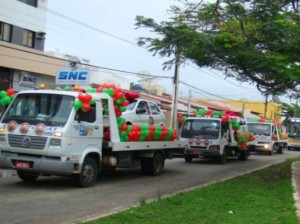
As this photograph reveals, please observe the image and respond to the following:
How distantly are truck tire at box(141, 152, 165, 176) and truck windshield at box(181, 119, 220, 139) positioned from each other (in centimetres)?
647

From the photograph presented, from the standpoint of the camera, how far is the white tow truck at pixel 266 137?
111ft

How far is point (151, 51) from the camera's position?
13.8 metres

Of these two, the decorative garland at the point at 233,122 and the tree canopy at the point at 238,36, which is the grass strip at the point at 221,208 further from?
the decorative garland at the point at 233,122

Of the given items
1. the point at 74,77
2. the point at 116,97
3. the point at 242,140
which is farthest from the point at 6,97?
the point at 242,140

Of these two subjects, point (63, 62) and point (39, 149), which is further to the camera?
point (63, 62)

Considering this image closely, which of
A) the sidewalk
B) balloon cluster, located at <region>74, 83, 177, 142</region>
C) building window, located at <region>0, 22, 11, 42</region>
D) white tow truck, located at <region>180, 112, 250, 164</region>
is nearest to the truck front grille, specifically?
balloon cluster, located at <region>74, 83, 177, 142</region>

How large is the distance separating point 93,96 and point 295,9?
18.9ft

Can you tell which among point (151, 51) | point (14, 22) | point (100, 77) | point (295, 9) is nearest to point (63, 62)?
point (14, 22)

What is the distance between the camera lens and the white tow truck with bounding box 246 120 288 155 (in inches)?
1336

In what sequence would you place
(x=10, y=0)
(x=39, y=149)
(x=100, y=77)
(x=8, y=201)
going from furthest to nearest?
(x=100, y=77) < (x=10, y=0) < (x=39, y=149) < (x=8, y=201)

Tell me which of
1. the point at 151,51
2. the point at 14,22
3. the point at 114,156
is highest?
the point at 14,22

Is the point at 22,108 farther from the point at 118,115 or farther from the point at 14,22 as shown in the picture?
the point at 14,22

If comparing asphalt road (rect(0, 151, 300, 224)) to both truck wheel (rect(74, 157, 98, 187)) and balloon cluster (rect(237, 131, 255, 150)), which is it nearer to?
truck wheel (rect(74, 157, 98, 187))

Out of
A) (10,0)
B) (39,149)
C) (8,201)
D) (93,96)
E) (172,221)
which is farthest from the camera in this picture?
(10,0)
